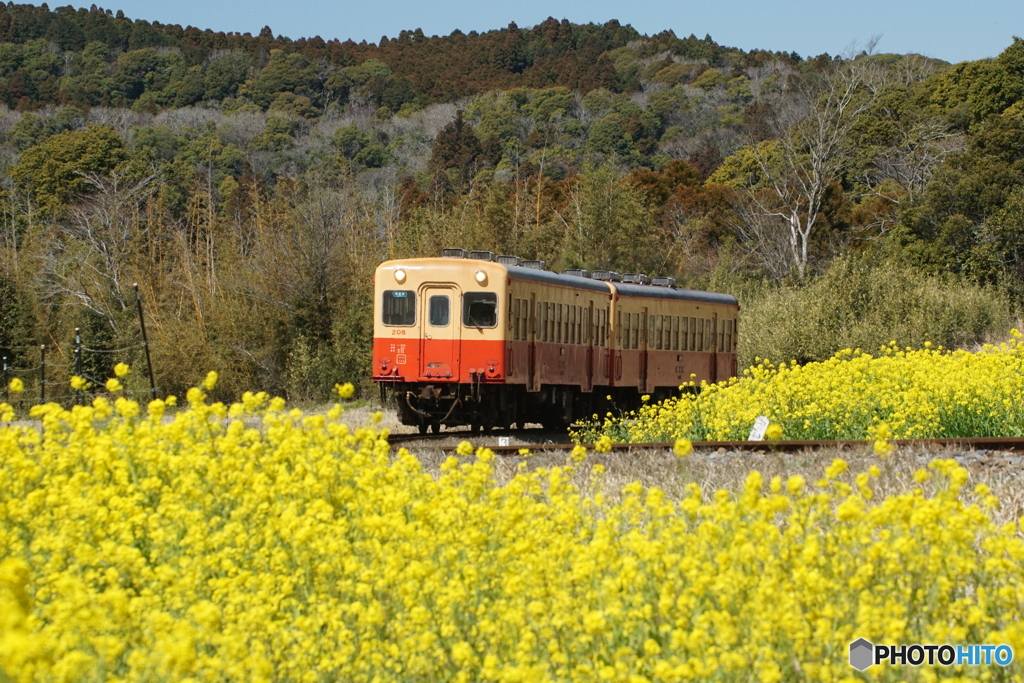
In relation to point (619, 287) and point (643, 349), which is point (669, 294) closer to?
point (643, 349)

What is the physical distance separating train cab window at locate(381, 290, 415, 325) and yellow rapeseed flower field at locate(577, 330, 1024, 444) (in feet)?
14.0

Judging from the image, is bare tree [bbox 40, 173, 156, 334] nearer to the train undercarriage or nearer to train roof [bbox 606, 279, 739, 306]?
train roof [bbox 606, 279, 739, 306]

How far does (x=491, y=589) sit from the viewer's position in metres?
4.43

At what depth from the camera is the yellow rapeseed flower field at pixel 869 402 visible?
11.4 meters

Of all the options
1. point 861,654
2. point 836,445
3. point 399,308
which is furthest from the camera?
point 399,308

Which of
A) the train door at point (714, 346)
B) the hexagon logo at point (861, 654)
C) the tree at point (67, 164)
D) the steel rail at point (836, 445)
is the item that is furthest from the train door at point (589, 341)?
the tree at point (67, 164)

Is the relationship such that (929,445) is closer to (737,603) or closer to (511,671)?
(737,603)

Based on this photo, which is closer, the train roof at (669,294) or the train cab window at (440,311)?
the train cab window at (440,311)

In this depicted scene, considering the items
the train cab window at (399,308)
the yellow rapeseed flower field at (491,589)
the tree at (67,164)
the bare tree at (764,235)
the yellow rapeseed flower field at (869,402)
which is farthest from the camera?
the tree at (67,164)

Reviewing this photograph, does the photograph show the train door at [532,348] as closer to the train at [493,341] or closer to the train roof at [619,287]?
the train at [493,341]

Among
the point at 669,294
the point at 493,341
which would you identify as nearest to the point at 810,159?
the point at 669,294

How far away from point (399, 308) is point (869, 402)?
699 centimetres

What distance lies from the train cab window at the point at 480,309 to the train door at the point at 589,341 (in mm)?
2597

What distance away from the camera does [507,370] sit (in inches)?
639
